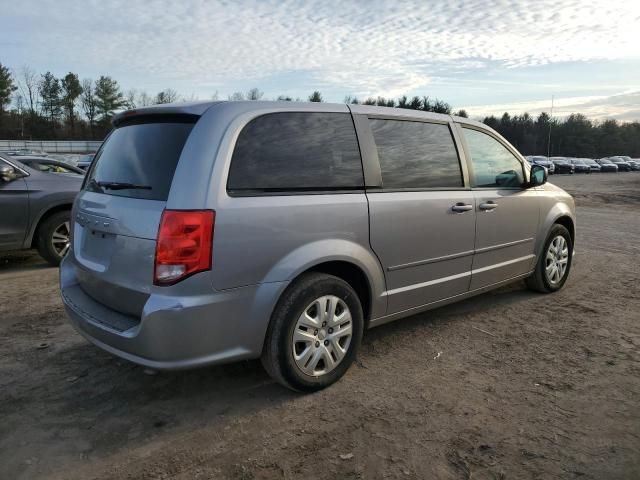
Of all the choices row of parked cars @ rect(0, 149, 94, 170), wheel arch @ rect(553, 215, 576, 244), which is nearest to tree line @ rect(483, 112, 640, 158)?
row of parked cars @ rect(0, 149, 94, 170)

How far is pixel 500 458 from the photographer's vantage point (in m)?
2.65

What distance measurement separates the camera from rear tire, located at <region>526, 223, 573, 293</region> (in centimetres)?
538

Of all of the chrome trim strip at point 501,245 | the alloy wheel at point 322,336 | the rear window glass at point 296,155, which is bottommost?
the alloy wheel at point 322,336

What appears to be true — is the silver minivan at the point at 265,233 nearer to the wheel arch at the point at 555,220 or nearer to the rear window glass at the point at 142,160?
the rear window glass at the point at 142,160

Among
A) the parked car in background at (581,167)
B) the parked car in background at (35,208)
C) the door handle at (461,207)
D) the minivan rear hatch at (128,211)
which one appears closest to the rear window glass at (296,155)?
the minivan rear hatch at (128,211)

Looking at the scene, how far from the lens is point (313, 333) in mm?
3248

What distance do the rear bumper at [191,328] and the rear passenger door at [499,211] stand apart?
2.19 metres

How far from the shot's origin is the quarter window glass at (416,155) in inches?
147

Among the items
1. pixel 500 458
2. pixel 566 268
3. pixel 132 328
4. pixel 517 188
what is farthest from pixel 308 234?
pixel 566 268

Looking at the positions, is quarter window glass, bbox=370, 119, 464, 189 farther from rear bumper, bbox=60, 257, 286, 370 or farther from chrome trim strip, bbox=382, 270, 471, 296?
rear bumper, bbox=60, 257, 286, 370

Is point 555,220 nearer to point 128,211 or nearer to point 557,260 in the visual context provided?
point 557,260

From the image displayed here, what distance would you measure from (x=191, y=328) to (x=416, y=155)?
86.1 inches

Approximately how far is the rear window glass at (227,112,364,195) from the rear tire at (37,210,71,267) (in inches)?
191

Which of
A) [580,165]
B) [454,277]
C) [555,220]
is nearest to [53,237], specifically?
[454,277]
